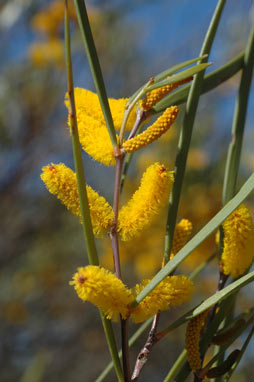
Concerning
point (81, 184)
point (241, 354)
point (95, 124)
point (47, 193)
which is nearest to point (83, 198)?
point (81, 184)

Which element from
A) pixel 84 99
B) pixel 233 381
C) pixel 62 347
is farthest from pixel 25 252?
pixel 84 99

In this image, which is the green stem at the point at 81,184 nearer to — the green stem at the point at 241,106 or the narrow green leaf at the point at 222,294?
the narrow green leaf at the point at 222,294

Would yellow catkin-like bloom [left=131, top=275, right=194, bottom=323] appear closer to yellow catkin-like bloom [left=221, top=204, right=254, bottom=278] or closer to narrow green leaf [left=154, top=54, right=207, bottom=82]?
yellow catkin-like bloom [left=221, top=204, right=254, bottom=278]

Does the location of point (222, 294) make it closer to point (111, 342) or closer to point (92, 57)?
point (111, 342)

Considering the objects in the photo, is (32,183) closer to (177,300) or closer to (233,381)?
(233,381)

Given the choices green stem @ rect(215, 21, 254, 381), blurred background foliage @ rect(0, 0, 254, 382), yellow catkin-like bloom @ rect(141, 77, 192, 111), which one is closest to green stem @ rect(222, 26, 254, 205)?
green stem @ rect(215, 21, 254, 381)

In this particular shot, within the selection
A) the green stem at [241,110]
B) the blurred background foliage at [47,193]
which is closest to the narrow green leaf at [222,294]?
the green stem at [241,110]
